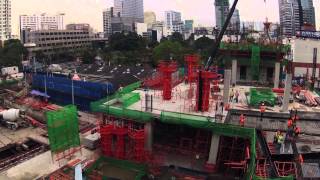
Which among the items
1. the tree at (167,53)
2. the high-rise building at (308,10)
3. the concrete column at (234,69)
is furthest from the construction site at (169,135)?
the high-rise building at (308,10)

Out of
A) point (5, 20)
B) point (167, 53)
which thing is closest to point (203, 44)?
point (167, 53)

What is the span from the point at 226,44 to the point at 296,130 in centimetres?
1421

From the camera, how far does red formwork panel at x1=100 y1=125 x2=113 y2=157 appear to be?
23.0 m

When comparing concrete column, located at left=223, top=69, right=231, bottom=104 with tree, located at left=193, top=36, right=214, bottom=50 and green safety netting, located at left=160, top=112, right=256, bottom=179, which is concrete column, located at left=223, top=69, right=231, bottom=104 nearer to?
green safety netting, located at left=160, top=112, right=256, bottom=179

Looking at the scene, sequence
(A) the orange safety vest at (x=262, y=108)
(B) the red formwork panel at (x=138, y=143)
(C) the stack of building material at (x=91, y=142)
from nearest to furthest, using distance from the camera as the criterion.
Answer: (B) the red formwork panel at (x=138, y=143) < (A) the orange safety vest at (x=262, y=108) < (C) the stack of building material at (x=91, y=142)

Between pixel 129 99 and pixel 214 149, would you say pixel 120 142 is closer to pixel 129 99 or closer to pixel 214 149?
pixel 129 99

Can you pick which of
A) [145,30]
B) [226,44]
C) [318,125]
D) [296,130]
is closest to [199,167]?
[296,130]

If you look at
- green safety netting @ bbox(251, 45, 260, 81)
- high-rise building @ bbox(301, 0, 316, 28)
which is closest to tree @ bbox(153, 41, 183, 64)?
green safety netting @ bbox(251, 45, 260, 81)

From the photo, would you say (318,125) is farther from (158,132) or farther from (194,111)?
Answer: (158,132)

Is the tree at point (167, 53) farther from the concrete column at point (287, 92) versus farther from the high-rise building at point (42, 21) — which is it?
the high-rise building at point (42, 21)

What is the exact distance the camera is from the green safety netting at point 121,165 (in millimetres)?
21494

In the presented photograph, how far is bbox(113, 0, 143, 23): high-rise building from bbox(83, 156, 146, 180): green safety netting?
159 metres

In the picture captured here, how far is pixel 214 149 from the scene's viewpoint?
72.3ft

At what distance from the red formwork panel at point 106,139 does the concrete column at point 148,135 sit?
7.88 ft
